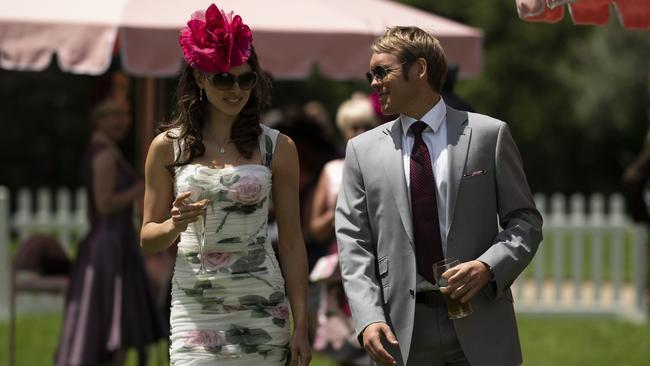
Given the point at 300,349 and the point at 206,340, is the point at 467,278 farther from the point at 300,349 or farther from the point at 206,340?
the point at 206,340

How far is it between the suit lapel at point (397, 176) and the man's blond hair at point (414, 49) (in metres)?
0.24

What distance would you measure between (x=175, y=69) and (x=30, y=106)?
64.5 ft

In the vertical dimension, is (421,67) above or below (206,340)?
above

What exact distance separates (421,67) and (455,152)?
33 centimetres

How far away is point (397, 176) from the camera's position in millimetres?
4309

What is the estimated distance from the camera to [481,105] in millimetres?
32656

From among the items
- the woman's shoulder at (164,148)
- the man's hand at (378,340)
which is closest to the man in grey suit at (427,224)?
the man's hand at (378,340)

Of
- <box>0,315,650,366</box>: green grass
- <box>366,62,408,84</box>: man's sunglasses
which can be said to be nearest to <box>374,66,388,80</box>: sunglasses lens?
<box>366,62,408,84</box>: man's sunglasses

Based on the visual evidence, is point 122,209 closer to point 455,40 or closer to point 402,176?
point 455,40

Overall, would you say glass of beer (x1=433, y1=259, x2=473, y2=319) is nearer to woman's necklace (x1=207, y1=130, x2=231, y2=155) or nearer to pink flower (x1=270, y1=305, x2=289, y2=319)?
pink flower (x1=270, y1=305, x2=289, y2=319)

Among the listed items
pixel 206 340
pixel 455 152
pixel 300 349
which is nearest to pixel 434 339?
pixel 300 349

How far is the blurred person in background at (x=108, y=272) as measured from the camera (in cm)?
786

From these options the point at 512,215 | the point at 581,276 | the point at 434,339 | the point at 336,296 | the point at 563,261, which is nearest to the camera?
the point at 434,339

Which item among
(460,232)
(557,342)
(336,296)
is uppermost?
(460,232)
